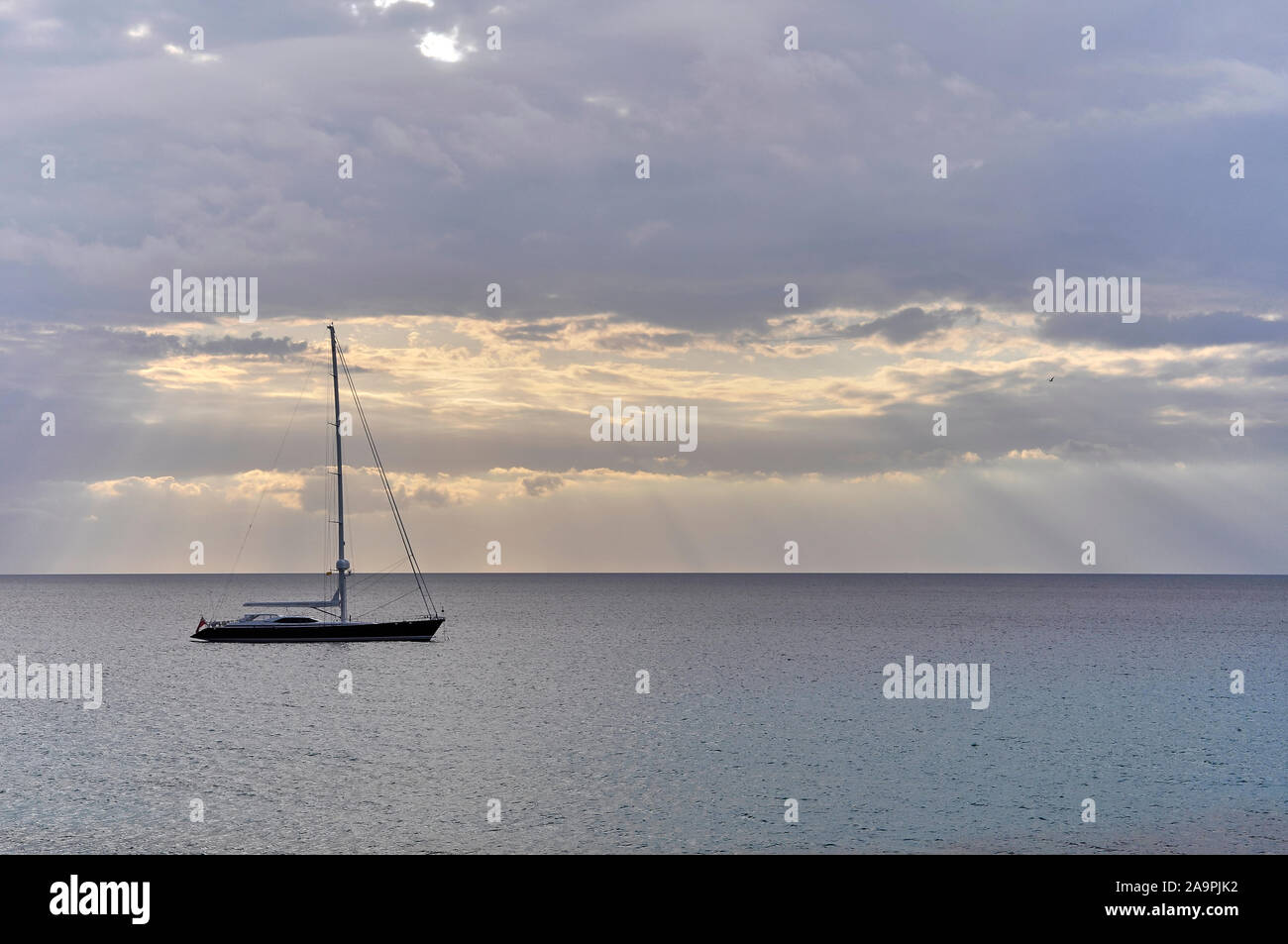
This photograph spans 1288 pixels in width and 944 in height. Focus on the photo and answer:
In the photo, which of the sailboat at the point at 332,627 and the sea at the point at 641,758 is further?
the sailboat at the point at 332,627

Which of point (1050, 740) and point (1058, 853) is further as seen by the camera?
point (1050, 740)

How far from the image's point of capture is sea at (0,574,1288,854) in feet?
114

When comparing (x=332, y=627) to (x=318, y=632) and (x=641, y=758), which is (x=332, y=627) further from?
(x=641, y=758)

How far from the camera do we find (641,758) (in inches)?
1882

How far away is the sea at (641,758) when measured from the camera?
114 ft

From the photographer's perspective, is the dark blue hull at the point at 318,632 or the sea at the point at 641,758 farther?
the dark blue hull at the point at 318,632

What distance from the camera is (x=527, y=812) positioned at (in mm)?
37469

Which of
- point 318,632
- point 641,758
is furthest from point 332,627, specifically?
point 641,758
